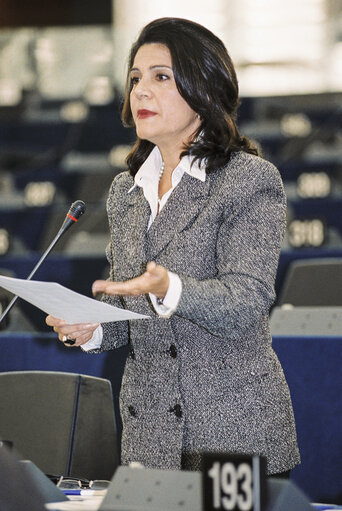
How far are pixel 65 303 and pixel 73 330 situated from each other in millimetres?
238

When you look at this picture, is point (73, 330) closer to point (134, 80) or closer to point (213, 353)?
point (213, 353)

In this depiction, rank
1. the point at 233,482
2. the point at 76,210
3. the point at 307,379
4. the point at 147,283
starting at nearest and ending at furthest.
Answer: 1. the point at 233,482
2. the point at 147,283
3. the point at 76,210
4. the point at 307,379

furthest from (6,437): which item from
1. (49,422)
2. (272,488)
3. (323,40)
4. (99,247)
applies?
(323,40)

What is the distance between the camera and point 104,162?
7977 mm

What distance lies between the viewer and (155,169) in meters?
1.87

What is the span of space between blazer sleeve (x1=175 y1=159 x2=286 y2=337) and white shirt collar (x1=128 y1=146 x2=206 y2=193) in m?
0.12

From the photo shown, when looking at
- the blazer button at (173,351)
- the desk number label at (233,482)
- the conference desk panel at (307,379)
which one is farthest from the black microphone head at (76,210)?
the conference desk panel at (307,379)

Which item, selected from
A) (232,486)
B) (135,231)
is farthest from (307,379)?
(232,486)

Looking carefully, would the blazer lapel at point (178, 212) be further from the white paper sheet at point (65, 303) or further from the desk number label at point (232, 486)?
the desk number label at point (232, 486)

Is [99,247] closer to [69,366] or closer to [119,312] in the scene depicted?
[69,366]

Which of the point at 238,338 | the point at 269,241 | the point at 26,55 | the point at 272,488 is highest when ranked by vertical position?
the point at 26,55

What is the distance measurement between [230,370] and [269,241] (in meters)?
0.24

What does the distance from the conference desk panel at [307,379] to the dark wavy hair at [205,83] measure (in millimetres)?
1032

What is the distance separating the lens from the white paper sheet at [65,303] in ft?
4.90
